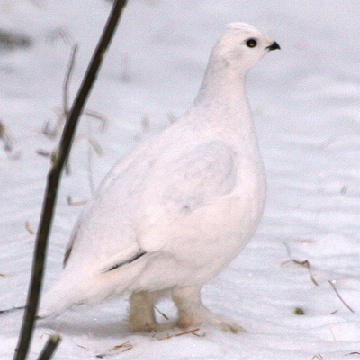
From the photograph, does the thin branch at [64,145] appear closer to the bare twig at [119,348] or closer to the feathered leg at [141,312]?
the bare twig at [119,348]

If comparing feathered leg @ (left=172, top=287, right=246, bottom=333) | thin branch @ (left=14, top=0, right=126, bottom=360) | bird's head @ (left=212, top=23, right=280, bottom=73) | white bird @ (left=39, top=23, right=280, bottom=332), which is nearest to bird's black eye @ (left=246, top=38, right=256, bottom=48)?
bird's head @ (left=212, top=23, right=280, bottom=73)

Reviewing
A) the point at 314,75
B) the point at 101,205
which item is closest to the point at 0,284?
the point at 101,205

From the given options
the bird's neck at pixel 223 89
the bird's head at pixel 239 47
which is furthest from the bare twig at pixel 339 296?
the bird's head at pixel 239 47

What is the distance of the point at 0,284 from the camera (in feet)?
12.1

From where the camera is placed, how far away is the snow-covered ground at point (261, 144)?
10.6 feet

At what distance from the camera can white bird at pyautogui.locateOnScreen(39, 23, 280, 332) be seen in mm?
2879

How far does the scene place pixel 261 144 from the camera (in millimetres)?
5812

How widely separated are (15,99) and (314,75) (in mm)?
1931

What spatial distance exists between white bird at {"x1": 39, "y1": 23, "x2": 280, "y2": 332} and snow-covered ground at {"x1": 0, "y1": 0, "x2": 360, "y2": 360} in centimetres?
16

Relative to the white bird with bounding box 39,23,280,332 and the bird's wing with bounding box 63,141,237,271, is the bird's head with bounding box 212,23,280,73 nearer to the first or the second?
the white bird with bounding box 39,23,280,332

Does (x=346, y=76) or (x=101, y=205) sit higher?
(x=101, y=205)

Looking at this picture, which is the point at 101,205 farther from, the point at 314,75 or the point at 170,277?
the point at 314,75

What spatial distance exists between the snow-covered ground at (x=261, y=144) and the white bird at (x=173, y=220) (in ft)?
0.52

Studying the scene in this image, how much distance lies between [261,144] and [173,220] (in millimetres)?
2962
